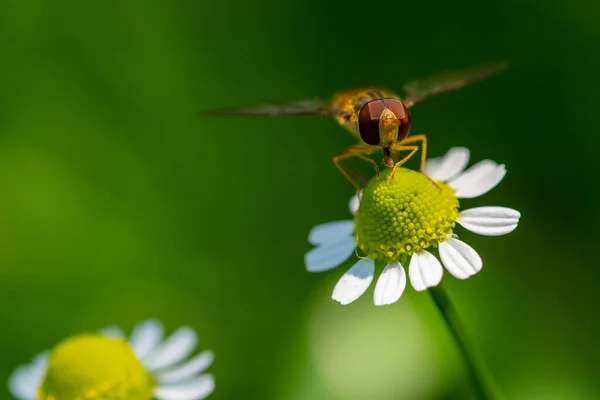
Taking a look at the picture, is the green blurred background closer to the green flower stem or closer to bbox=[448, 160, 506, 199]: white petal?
bbox=[448, 160, 506, 199]: white petal

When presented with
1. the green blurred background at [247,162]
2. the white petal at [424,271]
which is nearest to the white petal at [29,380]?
the green blurred background at [247,162]

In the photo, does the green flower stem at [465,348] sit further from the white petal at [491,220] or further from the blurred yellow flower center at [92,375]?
the blurred yellow flower center at [92,375]

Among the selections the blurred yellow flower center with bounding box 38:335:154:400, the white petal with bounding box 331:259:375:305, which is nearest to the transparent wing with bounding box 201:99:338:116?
the white petal with bounding box 331:259:375:305

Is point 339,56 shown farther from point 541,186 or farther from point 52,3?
point 52,3

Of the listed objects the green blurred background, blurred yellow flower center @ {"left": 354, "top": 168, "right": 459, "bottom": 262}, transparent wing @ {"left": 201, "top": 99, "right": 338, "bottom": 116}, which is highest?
the green blurred background

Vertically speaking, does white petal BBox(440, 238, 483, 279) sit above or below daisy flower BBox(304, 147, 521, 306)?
below

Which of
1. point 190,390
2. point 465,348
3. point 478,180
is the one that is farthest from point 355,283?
point 190,390
